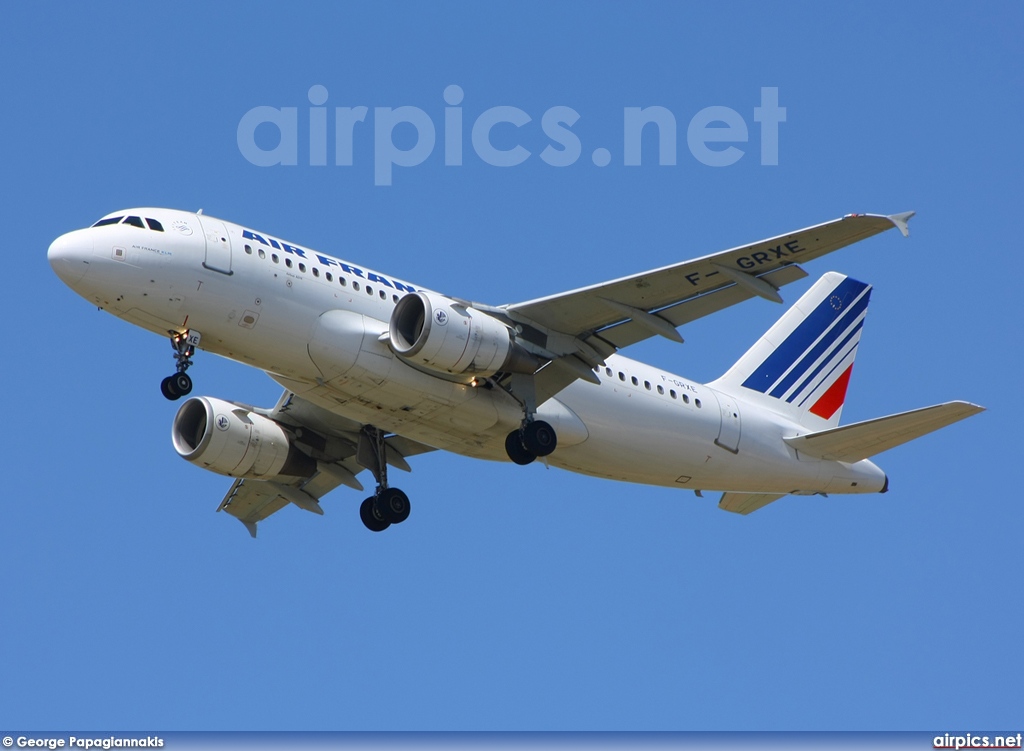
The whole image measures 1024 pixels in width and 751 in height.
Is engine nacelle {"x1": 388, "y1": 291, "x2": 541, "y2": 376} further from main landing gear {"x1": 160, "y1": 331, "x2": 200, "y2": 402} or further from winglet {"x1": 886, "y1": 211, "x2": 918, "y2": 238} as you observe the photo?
winglet {"x1": 886, "y1": 211, "x2": 918, "y2": 238}

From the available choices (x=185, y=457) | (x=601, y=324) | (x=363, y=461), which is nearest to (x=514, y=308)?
(x=601, y=324)

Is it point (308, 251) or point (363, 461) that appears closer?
point (308, 251)

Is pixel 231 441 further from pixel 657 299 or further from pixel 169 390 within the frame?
pixel 657 299

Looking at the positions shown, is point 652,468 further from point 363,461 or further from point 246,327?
point 246,327

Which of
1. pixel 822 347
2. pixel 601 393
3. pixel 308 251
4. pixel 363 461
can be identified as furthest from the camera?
pixel 822 347

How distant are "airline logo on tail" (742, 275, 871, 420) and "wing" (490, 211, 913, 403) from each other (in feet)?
22.0

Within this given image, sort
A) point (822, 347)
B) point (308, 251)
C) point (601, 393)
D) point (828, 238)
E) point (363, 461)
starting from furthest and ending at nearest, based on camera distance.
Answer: point (822, 347) < point (363, 461) < point (601, 393) < point (308, 251) < point (828, 238)

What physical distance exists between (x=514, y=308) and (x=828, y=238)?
21.0 ft

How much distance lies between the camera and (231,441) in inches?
1377

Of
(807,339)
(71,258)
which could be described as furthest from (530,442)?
(807,339)

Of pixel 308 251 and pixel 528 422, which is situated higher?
pixel 308 251

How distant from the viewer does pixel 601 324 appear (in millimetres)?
31594

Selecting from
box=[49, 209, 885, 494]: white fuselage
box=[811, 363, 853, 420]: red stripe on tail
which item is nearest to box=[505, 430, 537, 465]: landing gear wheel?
box=[49, 209, 885, 494]: white fuselage

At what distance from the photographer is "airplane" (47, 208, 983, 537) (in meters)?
29.3
